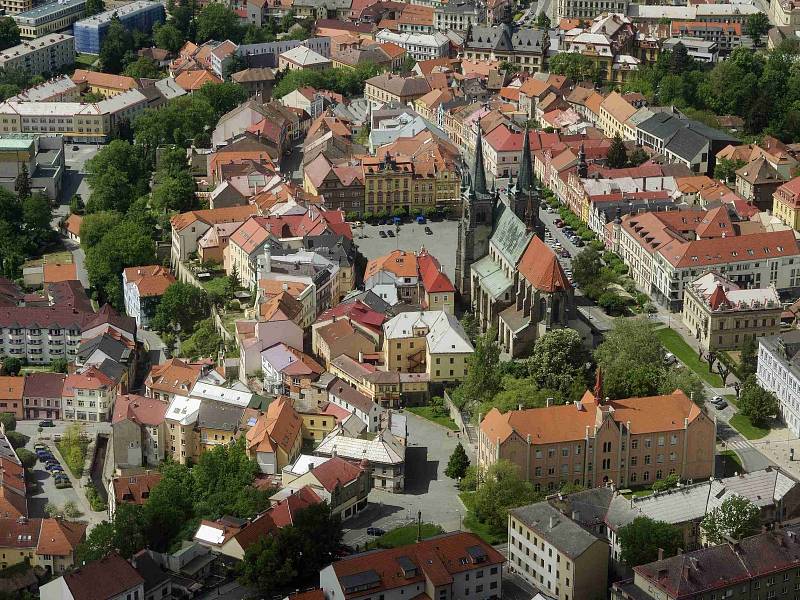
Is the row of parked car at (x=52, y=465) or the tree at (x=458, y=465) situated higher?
the tree at (x=458, y=465)

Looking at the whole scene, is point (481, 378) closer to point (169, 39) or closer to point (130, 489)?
point (130, 489)

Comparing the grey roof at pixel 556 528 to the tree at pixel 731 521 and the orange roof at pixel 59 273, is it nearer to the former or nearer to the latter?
the tree at pixel 731 521

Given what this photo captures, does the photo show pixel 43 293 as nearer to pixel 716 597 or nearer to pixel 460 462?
pixel 460 462

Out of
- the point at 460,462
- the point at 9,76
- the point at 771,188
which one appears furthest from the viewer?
the point at 9,76

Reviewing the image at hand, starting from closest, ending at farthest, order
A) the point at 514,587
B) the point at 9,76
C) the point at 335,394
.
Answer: the point at 514,587, the point at 335,394, the point at 9,76

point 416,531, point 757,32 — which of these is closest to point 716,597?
point 416,531

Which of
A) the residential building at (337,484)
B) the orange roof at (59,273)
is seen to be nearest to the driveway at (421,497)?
the residential building at (337,484)
